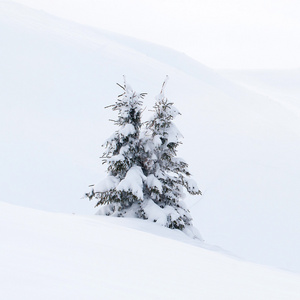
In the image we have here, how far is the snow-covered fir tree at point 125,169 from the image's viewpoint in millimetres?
9258

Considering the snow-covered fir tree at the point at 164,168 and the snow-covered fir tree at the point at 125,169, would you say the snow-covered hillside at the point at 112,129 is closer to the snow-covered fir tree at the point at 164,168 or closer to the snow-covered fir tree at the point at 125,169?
the snow-covered fir tree at the point at 164,168

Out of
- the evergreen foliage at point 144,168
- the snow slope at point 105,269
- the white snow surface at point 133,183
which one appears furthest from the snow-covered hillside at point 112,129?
the snow slope at point 105,269

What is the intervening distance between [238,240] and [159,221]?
7.56 m

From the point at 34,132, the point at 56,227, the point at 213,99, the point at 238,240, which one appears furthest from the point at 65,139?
the point at 56,227

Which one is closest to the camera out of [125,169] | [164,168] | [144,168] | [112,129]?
[125,169]

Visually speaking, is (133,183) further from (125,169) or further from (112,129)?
(112,129)

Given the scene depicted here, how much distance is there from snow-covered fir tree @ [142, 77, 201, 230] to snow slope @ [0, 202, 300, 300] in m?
4.28

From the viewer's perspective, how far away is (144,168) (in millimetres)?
10203

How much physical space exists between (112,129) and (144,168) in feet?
55.6

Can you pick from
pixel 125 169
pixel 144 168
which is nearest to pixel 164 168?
pixel 144 168

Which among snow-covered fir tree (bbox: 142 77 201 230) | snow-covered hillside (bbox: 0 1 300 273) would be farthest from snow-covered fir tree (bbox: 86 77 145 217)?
snow-covered hillside (bbox: 0 1 300 273)

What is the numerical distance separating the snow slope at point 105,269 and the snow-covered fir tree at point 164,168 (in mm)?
4276

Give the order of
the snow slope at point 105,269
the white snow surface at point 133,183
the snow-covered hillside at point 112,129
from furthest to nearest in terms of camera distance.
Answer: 1. the snow-covered hillside at point 112,129
2. the white snow surface at point 133,183
3. the snow slope at point 105,269

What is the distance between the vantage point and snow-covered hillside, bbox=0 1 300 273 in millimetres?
17344
